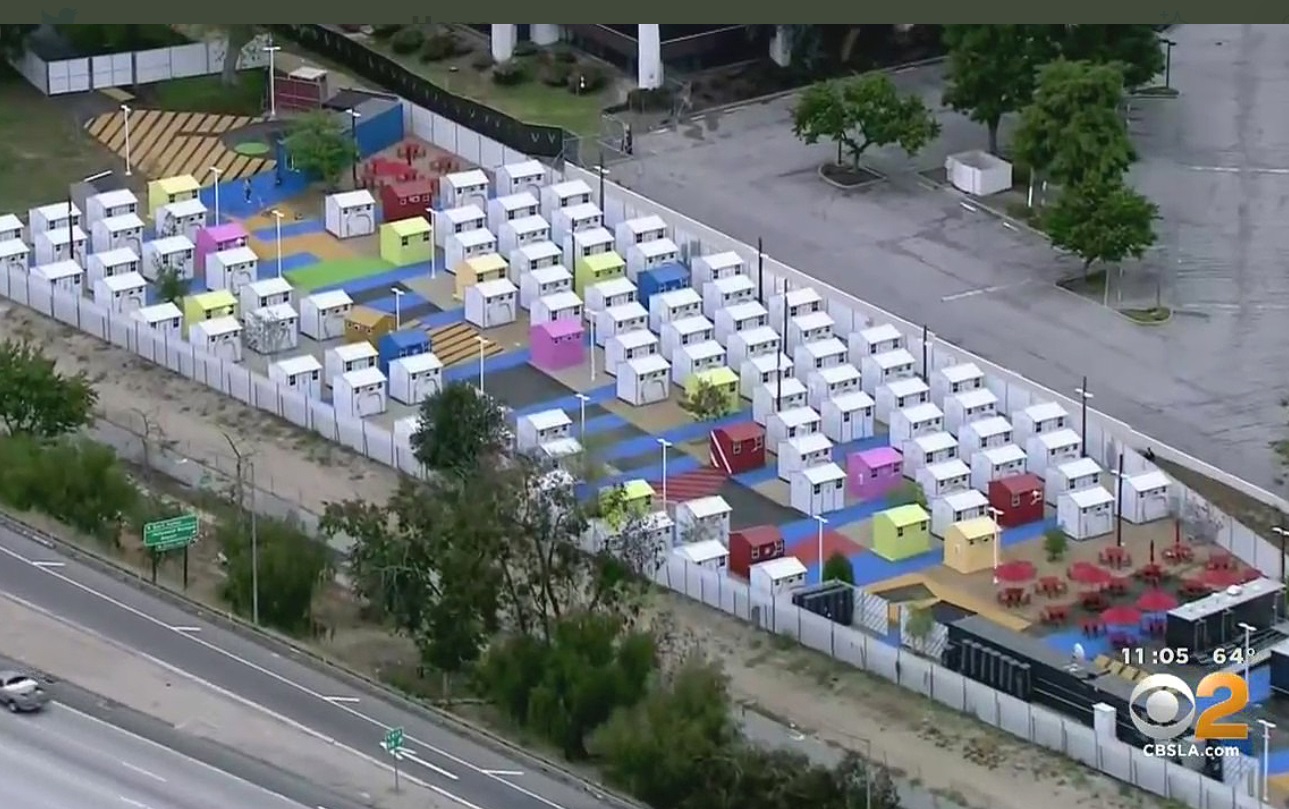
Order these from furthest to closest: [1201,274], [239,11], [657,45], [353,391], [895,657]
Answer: [657,45] < [1201,274] < [353,391] < [895,657] < [239,11]

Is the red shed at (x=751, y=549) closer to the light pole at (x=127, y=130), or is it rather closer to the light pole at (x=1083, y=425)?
the light pole at (x=1083, y=425)

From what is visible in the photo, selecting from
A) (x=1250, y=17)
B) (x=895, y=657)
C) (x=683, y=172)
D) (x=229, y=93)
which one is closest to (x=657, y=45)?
(x=683, y=172)

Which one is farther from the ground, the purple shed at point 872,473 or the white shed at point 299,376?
the white shed at point 299,376

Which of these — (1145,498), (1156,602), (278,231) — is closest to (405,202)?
(278,231)

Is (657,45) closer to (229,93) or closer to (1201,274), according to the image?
(229,93)

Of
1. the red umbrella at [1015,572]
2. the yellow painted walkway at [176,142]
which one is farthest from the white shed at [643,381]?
the yellow painted walkway at [176,142]

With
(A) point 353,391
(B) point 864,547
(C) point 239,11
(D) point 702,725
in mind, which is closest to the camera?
(C) point 239,11
